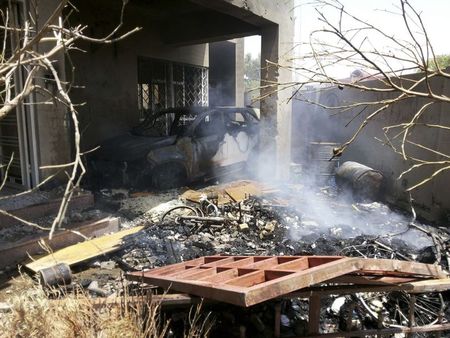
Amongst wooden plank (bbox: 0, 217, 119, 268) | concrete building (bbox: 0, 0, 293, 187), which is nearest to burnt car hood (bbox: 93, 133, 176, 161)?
concrete building (bbox: 0, 0, 293, 187)

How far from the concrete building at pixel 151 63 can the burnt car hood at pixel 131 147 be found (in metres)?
0.77

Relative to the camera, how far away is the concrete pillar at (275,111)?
849 centimetres

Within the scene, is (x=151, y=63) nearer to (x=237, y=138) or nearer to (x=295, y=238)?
(x=237, y=138)

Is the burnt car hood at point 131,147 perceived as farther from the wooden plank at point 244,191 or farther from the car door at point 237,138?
the wooden plank at point 244,191

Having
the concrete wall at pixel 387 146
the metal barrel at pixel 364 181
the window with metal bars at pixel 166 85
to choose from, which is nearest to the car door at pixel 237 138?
the concrete wall at pixel 387 146

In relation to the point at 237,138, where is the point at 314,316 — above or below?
below

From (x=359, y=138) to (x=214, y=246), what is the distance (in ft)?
22.2

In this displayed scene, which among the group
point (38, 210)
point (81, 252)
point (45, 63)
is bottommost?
point (81, 252)

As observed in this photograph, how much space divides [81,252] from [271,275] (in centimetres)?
308

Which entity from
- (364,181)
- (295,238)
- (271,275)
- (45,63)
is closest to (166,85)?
(364,181)

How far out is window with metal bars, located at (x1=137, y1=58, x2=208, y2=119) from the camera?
10.5 meters

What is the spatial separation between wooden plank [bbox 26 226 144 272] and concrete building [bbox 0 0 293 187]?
150cm

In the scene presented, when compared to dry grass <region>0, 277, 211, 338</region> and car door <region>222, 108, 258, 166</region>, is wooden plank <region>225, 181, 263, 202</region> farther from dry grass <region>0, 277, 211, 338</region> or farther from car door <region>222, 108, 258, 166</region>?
dry grass <region>0, 277, 211, 338</region>

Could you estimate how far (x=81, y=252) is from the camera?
4582 mm
